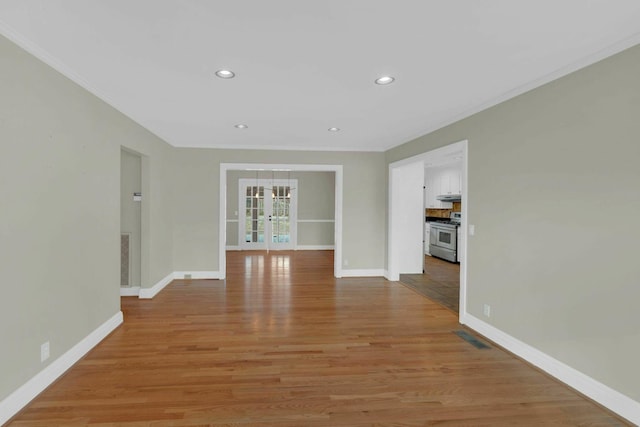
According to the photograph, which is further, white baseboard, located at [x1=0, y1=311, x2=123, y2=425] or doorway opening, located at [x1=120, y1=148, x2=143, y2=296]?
doorway opening, located at [x1=120, y1=148, x2=143, y2=296]

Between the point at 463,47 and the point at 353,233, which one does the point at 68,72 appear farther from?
the point at 353,233

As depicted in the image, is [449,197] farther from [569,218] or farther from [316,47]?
[316,47]

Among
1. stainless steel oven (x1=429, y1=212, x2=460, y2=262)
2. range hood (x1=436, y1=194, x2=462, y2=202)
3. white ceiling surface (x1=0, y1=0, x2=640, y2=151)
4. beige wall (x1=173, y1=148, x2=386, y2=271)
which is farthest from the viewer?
range hood (x1=436, y1=194, x2=462, y2=202)

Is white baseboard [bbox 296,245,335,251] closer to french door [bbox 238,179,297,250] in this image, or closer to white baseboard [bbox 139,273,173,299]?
french door [bbox 238,179,297,250]

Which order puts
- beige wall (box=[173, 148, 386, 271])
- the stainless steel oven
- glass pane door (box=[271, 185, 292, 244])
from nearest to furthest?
beige wall (box=[173, 148, 386, 271]), the stainless steel oven, glass pane door (box=[271, 185, 292, 244])

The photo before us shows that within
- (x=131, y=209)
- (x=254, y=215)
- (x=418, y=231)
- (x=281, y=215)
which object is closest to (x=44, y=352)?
(x=131, y=209)

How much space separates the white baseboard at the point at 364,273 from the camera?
6.05 metres

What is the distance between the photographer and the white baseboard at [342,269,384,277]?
6051mm

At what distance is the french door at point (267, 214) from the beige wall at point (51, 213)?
240 inches

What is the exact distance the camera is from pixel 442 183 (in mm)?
8719

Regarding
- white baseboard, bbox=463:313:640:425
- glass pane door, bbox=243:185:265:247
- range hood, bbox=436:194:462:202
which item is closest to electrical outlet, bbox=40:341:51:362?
white baseboard, bbox=463:313:640:425

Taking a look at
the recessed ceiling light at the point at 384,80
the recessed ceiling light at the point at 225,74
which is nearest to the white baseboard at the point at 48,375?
the recessed ceiling light at the point at 225,74

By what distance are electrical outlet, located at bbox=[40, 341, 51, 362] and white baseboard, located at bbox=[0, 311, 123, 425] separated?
81mm

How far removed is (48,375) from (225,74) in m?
2.64
